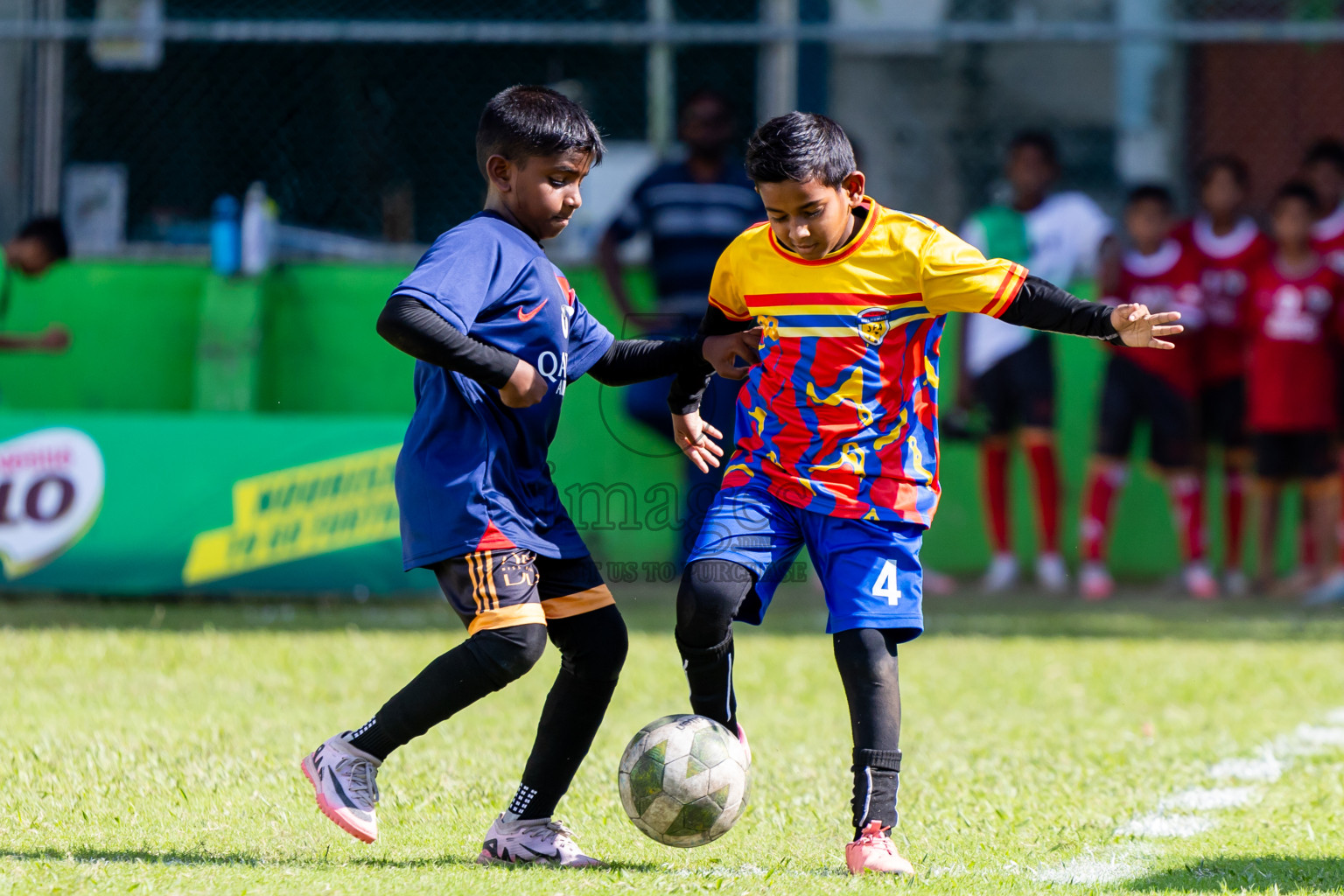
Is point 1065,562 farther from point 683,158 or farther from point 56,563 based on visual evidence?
point 56,563

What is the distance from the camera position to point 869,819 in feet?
11.9

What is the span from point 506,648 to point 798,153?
127cm

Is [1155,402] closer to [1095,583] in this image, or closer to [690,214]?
[1095,583]

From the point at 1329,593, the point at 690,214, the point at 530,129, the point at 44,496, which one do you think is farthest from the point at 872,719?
the point at 1329,593

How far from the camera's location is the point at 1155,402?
29.6ft

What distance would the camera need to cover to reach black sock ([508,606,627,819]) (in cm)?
379

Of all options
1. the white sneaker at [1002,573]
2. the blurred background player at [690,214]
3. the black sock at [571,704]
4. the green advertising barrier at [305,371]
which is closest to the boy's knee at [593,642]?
the black sock at [571,704]

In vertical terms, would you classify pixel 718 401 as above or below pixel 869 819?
A: above

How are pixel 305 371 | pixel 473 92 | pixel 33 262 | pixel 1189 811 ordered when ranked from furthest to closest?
pixel 473 92 < pixel 305 371 < pixel 33 262 < pixel 1189 811

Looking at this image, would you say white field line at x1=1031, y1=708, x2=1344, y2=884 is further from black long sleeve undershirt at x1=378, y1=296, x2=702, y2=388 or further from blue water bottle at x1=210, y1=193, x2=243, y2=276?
blue water bottle at x1=210, y1=193, x2=243, y2=276

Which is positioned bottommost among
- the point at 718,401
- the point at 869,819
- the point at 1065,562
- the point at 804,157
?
the point at 1065,562

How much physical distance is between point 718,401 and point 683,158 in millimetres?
2068

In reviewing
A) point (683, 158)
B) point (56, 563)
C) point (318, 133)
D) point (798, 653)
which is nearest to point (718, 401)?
point (798, 653)

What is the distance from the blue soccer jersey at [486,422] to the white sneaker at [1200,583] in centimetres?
613
